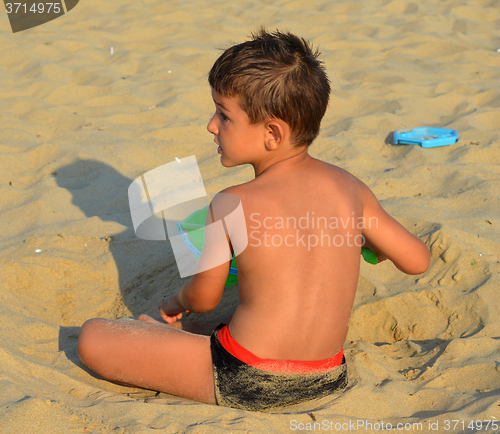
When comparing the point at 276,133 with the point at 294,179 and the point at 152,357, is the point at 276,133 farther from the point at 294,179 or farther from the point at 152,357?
the point at 152,357

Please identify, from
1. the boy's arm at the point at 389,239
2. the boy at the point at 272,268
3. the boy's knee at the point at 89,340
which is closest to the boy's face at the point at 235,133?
the boy at the point at 272,268

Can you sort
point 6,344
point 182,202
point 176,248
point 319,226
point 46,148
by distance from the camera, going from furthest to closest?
1. point 46,148
2. point 182,202
3. point 176,248
4. point 6,344
5. point 319,226

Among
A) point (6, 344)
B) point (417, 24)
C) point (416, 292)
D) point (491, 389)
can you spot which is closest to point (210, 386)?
point (6, 344)

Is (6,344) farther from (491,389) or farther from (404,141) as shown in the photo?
(404,141)

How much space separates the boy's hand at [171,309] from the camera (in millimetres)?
1917

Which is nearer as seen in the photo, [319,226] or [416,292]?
[319,226]

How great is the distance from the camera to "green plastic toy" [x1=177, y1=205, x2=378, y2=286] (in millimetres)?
1961

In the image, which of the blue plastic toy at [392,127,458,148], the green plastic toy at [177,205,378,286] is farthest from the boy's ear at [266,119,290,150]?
the blue plastic toy at [392,127,458,148]

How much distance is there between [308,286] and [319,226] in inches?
7.2

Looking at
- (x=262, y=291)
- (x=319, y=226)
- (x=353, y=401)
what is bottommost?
(x=353, y=401)

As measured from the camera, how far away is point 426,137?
375 centimetres

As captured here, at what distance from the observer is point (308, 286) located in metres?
1.57

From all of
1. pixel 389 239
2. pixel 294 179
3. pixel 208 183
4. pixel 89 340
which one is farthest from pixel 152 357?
pixel 208 183

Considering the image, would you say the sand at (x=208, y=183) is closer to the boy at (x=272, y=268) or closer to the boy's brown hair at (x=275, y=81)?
the boy at (x=272, y=268)
